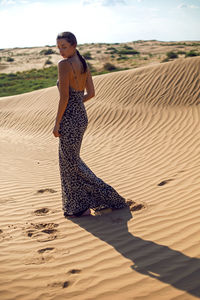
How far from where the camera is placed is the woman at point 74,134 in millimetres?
3500

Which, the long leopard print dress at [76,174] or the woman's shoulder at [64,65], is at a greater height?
the woman's shoulder at [64,65]

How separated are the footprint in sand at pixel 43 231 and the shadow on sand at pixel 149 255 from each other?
0.32 meters

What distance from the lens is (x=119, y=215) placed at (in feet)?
13.2

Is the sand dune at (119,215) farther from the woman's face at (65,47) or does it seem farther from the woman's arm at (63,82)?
A: the woman's face at (65,47)

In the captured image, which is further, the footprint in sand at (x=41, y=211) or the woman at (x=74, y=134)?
the footprint in sand at (x=41, y=211)

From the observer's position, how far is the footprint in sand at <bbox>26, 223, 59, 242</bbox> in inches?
137

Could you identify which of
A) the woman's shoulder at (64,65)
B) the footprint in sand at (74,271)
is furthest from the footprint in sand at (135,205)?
the woman's shoulder at (64,65)

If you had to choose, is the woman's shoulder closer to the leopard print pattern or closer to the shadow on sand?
the leopard print pattern

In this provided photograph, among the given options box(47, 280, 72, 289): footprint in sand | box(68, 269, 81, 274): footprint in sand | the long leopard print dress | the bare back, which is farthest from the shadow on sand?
the bare back

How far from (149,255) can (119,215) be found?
42.6 inches

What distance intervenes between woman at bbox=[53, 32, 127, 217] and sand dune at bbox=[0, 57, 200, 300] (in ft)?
0.61

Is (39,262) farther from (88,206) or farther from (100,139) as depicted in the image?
(100,139)

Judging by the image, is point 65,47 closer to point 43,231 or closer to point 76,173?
point 76,173

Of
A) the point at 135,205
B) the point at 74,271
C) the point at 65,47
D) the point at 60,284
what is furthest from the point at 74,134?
the point at 60,284
